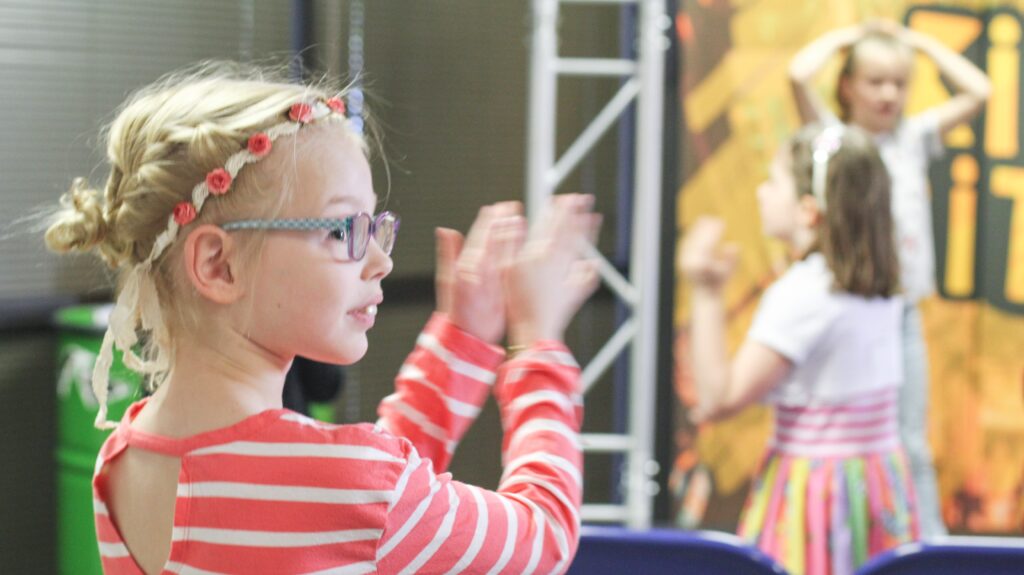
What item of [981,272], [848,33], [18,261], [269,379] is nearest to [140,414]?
[269,379]

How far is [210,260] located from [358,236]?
12 centimetres

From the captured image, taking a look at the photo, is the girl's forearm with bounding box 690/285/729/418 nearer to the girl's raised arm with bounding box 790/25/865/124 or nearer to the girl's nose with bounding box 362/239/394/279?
the girl's nose with bounding box 362/239/394/279

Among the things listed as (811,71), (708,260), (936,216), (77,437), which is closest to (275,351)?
(708,260)

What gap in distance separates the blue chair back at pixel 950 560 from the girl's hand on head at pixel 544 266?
0.68m

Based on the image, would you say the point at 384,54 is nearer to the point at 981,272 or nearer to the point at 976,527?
the point at 981,272

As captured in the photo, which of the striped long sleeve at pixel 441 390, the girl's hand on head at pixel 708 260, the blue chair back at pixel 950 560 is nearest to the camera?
the striped long sleeve at pixel 441 390

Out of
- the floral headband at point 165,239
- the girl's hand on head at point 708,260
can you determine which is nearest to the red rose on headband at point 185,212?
the floral headband at point 165,239

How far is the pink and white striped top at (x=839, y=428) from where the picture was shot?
255 centimetres

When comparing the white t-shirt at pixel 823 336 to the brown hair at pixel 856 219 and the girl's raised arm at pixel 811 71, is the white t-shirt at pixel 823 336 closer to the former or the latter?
the brown hair at pixel 856 219

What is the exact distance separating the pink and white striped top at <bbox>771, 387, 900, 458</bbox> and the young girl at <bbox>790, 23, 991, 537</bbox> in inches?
31.7

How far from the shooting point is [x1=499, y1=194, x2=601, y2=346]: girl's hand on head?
3.45ft

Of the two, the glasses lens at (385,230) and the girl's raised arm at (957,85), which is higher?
the girl's raised arm at (957,85)

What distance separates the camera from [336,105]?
104cm

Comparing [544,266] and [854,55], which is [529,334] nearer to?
[544,266]
